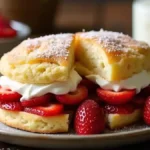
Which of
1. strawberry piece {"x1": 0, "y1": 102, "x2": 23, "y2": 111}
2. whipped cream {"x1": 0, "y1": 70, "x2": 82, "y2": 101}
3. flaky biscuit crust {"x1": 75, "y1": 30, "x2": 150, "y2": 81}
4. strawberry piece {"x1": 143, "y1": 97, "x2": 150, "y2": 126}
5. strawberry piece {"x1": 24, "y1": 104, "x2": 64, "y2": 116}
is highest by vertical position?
flaky biscuit crust {"x1": 75, "y1": 30, "x2": 150, "y2": 81}

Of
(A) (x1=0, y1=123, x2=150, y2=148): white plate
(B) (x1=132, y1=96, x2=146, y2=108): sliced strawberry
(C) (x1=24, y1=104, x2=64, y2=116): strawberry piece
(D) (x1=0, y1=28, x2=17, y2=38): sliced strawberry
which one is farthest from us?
(D) (x1=0, y1=28, x2=17, y2=38): sliced strawberry

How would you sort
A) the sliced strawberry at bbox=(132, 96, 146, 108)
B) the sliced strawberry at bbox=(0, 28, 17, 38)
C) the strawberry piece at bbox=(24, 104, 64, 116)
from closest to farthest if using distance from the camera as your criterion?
the strawberry piece at bbox=(24, 104, 64, 116) → the sliced strawberry at bbox=(132, 96, 146, 108) → the sliced strawberry at bbox=(0, 28, 17, 38)

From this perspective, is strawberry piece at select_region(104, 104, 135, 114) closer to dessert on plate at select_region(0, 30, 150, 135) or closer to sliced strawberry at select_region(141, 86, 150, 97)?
dessert on plate at select_region(0, 30, 150, 135)

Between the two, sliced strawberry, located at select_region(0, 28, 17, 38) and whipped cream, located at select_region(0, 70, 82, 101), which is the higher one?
whipped cream, located at select_region(0, 70, 82, 101)

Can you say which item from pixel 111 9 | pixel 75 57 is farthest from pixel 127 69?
pixel 111 9

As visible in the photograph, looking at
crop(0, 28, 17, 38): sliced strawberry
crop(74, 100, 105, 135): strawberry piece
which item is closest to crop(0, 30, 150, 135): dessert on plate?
crop(74, 100, 105, 135): strawberry piece

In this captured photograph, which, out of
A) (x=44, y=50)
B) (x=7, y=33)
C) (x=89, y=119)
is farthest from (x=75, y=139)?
(x=7, y=33)
